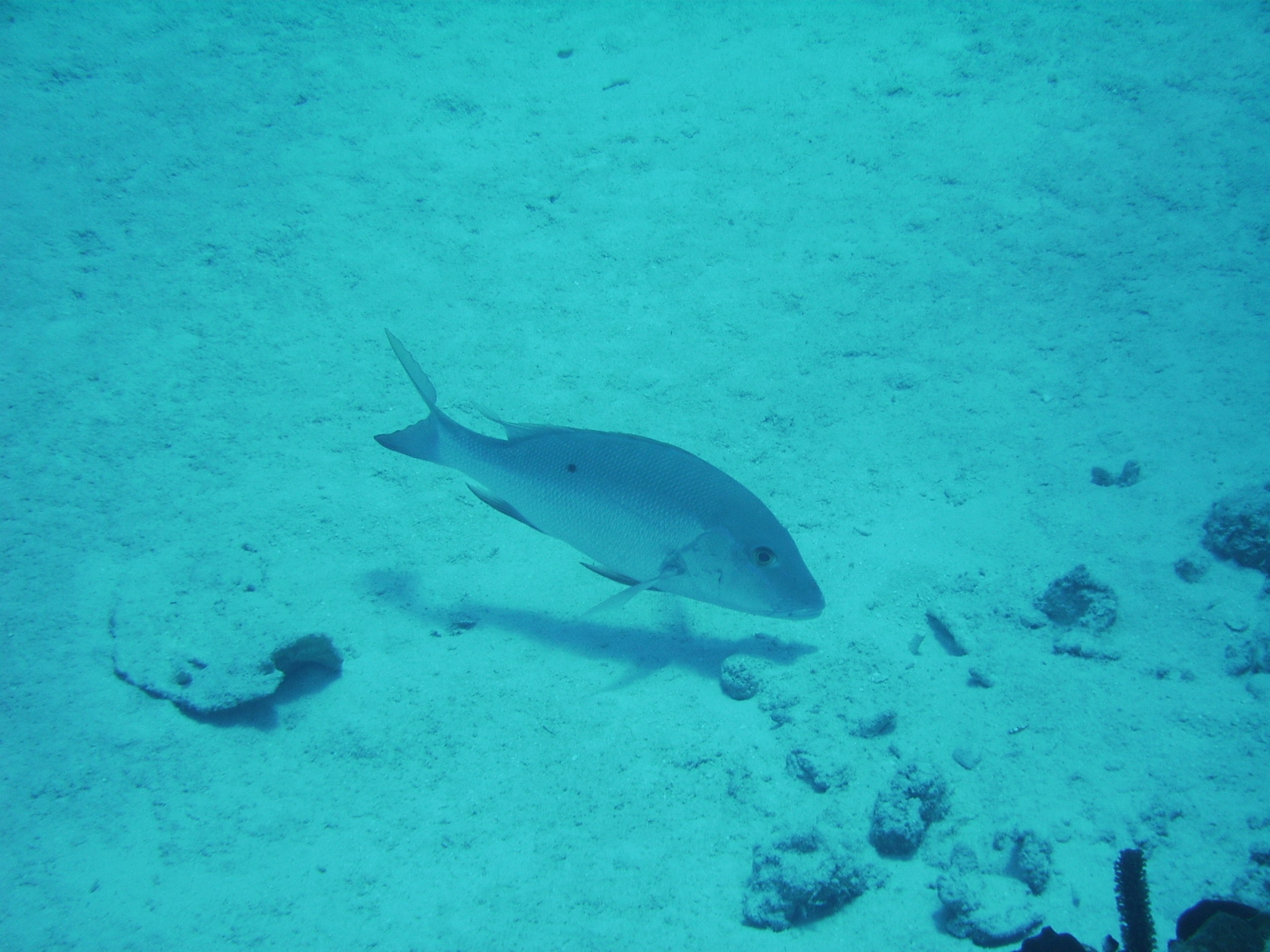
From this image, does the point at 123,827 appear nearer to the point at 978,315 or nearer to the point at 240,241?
the point at 240,241

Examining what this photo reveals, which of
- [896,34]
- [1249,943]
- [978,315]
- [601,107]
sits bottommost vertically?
[1249,943]

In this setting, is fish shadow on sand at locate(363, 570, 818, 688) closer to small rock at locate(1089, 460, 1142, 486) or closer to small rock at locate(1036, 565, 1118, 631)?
small rock at locate(1036, 565, 1118, 631)

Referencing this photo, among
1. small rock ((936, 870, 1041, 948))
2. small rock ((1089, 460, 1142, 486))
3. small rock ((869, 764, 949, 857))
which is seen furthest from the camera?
small rock ((1089, 460, 1142, 486))

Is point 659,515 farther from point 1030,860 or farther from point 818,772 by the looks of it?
point 1030,860

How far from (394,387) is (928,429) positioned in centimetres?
410

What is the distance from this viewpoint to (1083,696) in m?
2.97

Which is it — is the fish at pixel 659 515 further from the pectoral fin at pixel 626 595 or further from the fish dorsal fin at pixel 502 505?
the fish dorsal fin at pixel 502 505

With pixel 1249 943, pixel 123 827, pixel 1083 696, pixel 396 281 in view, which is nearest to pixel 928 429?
pixel 1083 696

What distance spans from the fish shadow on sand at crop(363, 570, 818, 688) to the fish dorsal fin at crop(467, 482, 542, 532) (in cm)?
75

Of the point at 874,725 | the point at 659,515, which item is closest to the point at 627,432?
the point at 659,515

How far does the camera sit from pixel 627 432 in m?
4.62

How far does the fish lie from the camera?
9.12ft

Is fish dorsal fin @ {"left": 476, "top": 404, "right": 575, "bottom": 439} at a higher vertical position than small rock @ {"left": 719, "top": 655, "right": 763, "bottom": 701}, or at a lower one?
higher

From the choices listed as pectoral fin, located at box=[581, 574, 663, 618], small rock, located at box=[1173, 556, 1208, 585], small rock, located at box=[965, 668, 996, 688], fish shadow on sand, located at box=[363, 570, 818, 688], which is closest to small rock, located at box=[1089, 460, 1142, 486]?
small rock, located at box=[1173, 556, 1208, 585]
